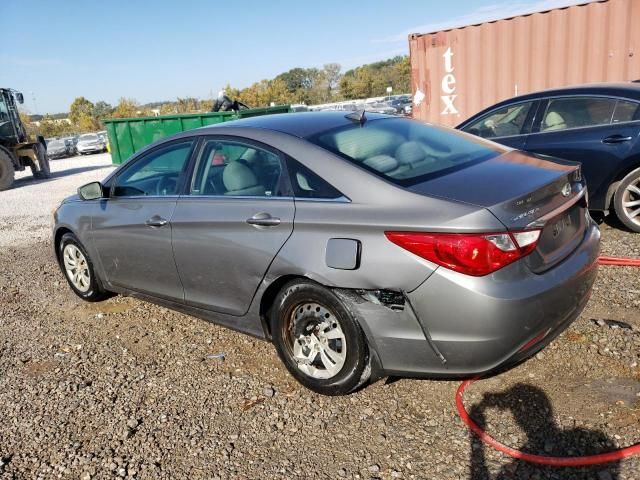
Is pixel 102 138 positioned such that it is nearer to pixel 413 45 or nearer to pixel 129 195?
pixel 413 45

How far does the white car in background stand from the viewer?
108 feet

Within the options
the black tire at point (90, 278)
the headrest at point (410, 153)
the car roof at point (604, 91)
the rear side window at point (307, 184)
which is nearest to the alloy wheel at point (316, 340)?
the rear side window at point (307, 184)

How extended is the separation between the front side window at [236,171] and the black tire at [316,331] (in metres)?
0.62

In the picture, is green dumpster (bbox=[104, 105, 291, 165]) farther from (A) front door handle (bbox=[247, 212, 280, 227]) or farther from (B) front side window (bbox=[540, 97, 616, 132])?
(A) front door handle (bbox=[247, 212, 280, 227])

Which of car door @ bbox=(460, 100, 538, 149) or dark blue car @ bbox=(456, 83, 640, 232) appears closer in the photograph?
dark blue car @ bbox=(456, 83, 640, 232)

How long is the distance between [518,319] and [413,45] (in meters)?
8.81

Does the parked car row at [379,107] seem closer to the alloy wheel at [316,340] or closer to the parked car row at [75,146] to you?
the alloy wheel at [316,340]

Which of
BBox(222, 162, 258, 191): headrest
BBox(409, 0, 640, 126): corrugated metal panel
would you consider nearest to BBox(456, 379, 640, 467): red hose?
BBox(222, 162, 258, 191): headrest

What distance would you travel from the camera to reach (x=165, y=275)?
381 cm

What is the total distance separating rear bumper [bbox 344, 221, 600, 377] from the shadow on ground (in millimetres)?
346

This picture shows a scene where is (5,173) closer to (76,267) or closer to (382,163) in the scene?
(76,267)

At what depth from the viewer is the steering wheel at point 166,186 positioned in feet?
12.5

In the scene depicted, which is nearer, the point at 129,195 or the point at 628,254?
the point at 129,195

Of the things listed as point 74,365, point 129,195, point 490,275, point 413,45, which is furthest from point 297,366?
point 413,45
